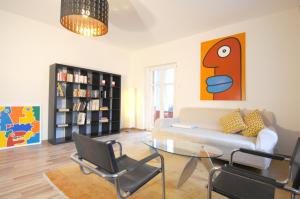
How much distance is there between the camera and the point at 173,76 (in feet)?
16.4

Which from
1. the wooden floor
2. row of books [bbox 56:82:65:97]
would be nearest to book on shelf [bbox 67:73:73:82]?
row of books [bbox 56:82:65:97]

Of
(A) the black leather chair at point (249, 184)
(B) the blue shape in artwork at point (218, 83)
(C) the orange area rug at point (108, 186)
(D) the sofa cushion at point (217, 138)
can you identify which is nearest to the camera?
(A) the black leather chair at point (249, 184)

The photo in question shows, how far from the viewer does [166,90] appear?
524 centimetres

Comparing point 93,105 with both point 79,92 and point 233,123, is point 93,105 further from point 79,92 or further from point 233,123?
point 233,123

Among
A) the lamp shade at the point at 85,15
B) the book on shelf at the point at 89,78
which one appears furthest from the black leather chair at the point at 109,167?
the book on shelf at the point at 89,78

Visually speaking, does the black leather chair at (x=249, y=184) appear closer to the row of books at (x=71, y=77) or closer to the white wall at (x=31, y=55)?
the row of books at (x=71, y=77)

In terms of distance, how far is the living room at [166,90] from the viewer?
216 cm

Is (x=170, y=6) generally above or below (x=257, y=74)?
above

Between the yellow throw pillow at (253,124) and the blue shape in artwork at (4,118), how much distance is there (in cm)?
469

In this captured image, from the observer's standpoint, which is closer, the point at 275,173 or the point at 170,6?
the point at 275,173

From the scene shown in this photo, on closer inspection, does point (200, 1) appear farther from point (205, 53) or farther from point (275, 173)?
point (275, 173)

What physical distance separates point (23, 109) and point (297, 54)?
18.5ft

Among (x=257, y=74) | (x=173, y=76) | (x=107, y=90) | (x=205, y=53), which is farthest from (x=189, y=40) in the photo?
(x=107, y=90)

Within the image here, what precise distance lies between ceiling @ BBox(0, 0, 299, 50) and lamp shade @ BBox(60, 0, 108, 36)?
3.39ft
